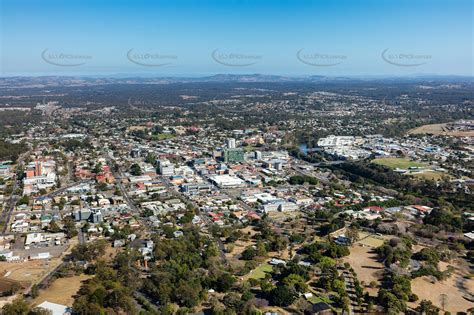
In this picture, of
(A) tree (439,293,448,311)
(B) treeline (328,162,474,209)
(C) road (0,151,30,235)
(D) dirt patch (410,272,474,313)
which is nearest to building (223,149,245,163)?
(B) treeline (328,162,474,209)

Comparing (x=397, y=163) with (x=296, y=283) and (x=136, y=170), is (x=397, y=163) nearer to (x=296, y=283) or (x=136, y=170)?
(x=136, y=170)

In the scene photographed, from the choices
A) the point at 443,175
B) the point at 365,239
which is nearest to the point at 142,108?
the point at 443,175

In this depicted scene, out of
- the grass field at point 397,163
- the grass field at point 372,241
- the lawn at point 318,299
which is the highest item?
the grass field at point 397,163

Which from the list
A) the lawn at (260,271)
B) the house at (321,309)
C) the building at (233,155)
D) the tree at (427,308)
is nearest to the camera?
the tree at (427,308)

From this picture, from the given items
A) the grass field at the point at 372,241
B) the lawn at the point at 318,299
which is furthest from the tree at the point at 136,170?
the lawn at the point at 318,299

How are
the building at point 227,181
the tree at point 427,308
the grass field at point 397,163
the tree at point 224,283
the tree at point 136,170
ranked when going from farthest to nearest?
the grass field at point 397,163
the tree at point 136,170
the building at point 227,181
the tree at point 224,283
the tree at point 427,308

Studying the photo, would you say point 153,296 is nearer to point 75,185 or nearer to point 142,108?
point 75,185

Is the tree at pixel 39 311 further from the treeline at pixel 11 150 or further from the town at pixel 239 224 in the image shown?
the treeline at pixel 11 150

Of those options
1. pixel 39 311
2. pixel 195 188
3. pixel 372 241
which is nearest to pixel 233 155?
pixel 195 188

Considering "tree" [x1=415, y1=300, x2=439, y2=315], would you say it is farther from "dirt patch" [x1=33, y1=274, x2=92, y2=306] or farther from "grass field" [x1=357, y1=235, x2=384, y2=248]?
"dirt patch" [x1=33, y1=274, x2=92, y2=306]
